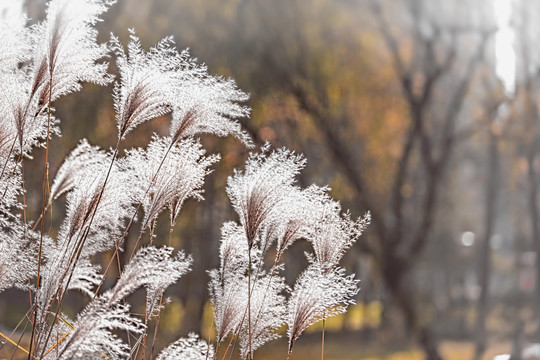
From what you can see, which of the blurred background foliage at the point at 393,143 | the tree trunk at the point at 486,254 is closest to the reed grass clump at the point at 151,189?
the blurred background foliage at the point at 393,143

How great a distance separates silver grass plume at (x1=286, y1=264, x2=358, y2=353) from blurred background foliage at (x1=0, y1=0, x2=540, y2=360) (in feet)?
7.26

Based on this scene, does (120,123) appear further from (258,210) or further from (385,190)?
(385,190)

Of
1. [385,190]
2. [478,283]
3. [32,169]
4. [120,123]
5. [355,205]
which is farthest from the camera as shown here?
[478,283]

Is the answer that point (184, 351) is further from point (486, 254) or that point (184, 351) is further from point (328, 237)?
point (486, 254)

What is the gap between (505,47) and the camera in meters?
4.15

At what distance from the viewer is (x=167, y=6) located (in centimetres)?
318

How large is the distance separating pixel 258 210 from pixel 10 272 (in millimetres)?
320

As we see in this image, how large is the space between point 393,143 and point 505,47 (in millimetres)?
1107

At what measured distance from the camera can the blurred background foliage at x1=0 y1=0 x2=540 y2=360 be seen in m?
3.19

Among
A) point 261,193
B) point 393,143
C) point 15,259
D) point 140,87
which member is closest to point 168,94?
point 140,87

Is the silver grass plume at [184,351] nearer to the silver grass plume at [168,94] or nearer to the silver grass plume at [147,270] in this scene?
the silver grass plume at [147,270]

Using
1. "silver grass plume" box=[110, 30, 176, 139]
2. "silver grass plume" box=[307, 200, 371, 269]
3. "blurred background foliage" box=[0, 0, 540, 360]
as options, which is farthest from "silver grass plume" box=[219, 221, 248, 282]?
"blurred background foliage" box=[0, 0, 540, 360]

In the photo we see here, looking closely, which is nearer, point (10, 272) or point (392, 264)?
point (10, 272)

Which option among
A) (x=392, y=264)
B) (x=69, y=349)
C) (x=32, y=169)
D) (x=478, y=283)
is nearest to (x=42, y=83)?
(x=69, y=349)
